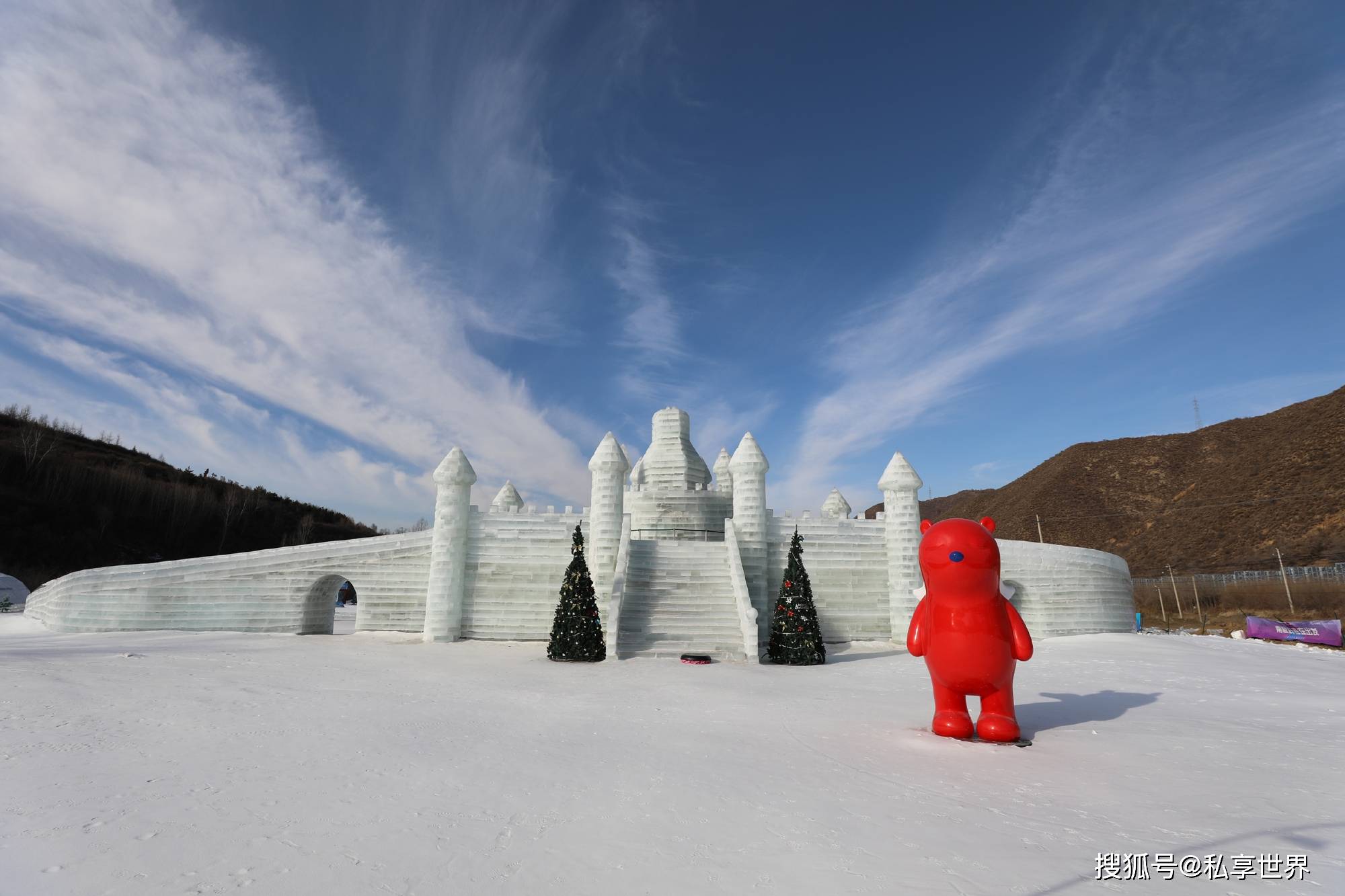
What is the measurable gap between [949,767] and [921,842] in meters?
2.19

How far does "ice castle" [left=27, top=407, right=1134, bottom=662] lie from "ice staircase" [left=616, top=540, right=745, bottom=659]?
0.08 m

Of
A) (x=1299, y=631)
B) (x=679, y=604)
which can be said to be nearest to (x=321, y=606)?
(x=679, y=604)

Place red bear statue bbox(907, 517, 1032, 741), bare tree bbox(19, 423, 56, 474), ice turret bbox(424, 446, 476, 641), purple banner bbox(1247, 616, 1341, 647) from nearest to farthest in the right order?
red bear statue bbox(907, 517, 1032, 741), ice turret bbox(424, 446, 476, 641), purple banner bbox(1247, 616, 1341, 647), bare tree bbox(19, 423, 56, 474)

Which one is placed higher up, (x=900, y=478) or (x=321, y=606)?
(x=900, y=478)

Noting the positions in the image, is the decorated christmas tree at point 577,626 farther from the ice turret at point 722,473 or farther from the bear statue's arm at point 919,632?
the ice turret at point 722,473

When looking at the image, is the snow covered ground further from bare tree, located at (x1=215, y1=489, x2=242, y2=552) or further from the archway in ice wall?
bare tree, located at (x1=215, y1=489, x2=242, y2=552)

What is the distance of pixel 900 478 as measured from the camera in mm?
19500

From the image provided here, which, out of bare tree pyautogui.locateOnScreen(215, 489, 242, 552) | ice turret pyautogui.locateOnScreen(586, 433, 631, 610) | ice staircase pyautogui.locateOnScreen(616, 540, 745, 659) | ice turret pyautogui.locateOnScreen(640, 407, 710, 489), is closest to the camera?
ice staircase pyautogui.locateOnScreen(616, 540, 745, 659)

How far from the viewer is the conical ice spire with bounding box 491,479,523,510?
25.8 m

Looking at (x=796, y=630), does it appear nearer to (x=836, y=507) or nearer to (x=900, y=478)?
(x=900, y=478)

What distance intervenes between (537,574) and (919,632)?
13.4m

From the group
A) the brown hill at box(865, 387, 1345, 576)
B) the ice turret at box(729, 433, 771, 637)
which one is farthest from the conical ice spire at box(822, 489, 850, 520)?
the brown hill at box(865, 387, 1345, 576)

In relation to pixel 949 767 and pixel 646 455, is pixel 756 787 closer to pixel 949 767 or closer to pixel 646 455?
pixel 949 767

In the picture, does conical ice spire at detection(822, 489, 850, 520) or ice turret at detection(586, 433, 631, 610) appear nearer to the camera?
ice turret at detection(586, 433, 631, 610)
